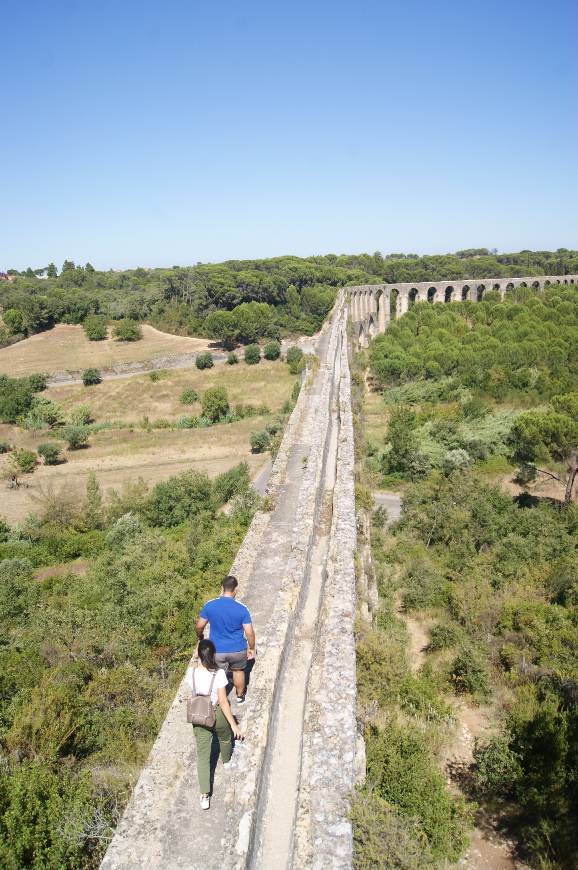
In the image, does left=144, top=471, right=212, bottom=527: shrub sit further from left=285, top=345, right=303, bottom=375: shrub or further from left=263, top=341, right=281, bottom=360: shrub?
left=263, top=341, right=281, bottom=360: shrub

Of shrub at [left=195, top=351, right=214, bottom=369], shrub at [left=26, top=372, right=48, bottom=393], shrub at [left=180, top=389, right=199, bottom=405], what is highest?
shrub at [left=195, top=351, right=214, bottom=369]

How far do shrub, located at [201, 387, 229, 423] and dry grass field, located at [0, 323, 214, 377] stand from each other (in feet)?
54.5

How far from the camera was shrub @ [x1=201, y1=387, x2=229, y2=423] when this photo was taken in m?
37.2

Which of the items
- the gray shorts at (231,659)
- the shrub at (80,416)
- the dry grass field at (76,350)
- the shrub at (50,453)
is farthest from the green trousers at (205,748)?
the dry grass field at (76,350)

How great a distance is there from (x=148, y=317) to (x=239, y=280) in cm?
1266

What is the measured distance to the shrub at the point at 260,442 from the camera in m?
29.3

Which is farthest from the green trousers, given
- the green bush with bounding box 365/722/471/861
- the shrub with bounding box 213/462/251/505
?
the shrub with bounding box 213/462/251/505

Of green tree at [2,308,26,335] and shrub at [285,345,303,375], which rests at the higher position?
green tree at [2,308,26,335]

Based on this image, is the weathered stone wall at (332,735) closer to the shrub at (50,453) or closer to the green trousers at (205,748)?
the green trousers at (205,748)

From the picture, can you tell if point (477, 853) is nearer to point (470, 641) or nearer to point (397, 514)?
point (470, 641)

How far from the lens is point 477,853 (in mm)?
6188

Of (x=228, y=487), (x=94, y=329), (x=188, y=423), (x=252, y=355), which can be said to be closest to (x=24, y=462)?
(x=188, y=423)

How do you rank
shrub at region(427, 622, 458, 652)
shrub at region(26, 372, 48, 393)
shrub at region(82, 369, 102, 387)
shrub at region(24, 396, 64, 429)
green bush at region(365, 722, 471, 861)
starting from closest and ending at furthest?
green bush at region(365, 722, 471, 861) < shrub at region(427, 622, 458, 652) < shrub at region(24, 396, 64, 429) < shrub at region(26, 372, 48, 393) < shrub at region(82, 369, 102, 387)

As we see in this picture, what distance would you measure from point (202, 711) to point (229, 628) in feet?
3.19
